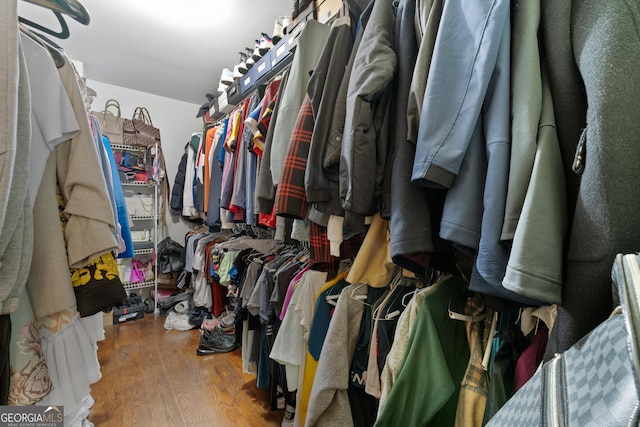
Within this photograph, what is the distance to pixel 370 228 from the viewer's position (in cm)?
79

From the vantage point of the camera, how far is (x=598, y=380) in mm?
230

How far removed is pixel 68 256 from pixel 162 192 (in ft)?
8.22

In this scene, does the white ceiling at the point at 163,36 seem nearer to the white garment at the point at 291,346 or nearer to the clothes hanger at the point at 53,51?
the clothes hanger at the point at 53,51

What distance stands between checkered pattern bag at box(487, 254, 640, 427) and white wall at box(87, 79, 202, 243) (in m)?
3.34

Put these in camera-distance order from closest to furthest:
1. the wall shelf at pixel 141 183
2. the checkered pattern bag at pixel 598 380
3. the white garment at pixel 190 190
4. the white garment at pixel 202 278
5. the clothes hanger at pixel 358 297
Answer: the checkered pattern bag at pixel 598 380 → the clothes hanger at pixel 358 297 → the white garment at pixel 202 278 → the white garment at pixel 190 190 → the wall shelf at pixel 141 183

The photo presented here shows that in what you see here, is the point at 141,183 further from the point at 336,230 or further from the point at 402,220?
the point at 402,220

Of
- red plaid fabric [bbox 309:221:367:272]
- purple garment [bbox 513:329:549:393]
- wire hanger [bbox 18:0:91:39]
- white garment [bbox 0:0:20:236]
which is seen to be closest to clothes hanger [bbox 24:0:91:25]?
wire hanger [bbox 18:0:91:39]

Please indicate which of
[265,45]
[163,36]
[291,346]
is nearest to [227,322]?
[291,346]

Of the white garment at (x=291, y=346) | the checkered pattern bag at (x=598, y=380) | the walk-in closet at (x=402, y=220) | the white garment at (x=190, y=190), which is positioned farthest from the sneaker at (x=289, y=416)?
the white garment at (x=190, y=190)

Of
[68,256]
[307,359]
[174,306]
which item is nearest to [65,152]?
[68,256]

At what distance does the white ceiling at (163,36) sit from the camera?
1583 mm

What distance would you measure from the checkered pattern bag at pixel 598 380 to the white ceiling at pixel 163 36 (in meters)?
1.98

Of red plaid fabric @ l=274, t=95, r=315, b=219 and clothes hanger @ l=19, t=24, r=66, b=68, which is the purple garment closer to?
red plaid fabric @ l=274, t=95, r=315, b=219

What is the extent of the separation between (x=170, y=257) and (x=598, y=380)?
10.3ft
